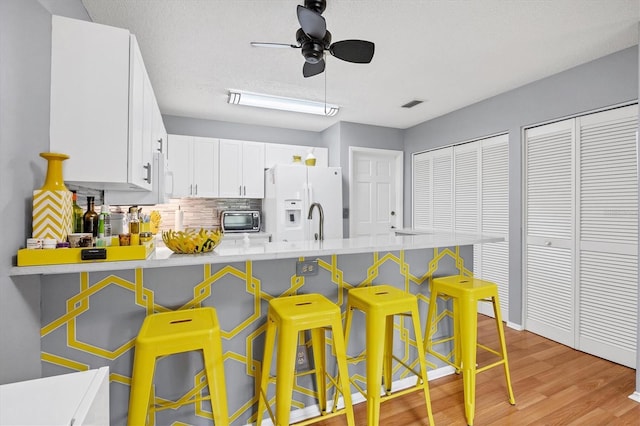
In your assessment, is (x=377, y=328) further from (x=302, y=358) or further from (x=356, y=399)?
(x=356, y=399)

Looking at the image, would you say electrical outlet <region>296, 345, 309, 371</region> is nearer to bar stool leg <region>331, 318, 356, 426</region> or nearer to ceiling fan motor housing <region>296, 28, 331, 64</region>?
bar stool leg <region>331, 318, 356, 426</region>

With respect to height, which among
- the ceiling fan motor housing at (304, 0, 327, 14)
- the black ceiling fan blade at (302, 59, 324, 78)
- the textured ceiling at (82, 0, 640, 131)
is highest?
the textured ceiling at (82, 0, 640, 131)

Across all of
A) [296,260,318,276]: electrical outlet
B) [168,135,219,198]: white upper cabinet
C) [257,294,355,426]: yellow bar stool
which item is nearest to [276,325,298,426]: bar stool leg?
[257,294,355,426]: yellow bar stool

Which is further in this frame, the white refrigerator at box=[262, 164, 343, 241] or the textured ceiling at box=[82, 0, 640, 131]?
the white refrigerator at box=[262, 164, 343, 241]

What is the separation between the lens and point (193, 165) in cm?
406

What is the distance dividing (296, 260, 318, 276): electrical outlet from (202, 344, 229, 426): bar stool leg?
664 millimetres

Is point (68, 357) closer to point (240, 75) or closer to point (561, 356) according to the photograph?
point (240, 75)

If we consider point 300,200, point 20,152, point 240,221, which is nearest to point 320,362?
point 20,152

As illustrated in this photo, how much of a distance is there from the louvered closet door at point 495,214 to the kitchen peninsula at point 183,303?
6.36 ft

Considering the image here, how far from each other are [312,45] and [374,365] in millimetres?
1825

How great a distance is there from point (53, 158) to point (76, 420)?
98 centimetres

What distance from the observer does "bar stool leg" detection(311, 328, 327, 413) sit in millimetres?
1789

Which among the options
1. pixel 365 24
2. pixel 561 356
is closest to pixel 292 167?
pixel 365 24

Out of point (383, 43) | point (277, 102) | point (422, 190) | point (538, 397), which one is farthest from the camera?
point (422, 190)
